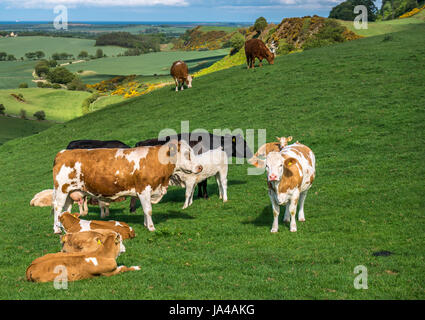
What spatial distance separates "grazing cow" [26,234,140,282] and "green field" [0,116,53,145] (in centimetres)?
4370

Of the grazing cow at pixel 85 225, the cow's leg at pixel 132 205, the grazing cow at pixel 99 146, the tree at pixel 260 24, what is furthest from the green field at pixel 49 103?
the grazing cow at pixel 85 225

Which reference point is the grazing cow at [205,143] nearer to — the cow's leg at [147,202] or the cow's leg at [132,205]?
the cow's leg at [132,205]

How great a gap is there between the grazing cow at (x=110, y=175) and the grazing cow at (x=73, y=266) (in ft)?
12.2

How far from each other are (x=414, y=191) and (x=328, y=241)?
522cm

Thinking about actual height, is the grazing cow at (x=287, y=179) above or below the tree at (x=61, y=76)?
below

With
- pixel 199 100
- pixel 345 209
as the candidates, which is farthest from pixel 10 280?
pixel 199 100

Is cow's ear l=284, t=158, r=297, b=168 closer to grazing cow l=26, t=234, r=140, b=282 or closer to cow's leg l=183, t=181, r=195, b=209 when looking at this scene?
cow's leg l=183, t=181, r=195, b=209

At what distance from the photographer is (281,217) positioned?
14352mm

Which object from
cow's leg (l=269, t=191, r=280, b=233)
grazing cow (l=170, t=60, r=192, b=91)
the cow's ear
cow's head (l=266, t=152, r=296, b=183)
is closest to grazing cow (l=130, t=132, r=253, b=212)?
cow's leg (l=269, t=191, r=280, b=233)

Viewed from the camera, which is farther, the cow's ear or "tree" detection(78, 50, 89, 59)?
"tree" detection(78, 50, 89, 59)

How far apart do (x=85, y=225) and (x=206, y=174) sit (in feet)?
18.6

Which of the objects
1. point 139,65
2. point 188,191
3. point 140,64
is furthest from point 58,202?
point 140,64

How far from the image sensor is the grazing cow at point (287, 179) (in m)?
12.1

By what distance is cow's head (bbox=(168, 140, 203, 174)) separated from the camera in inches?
563
